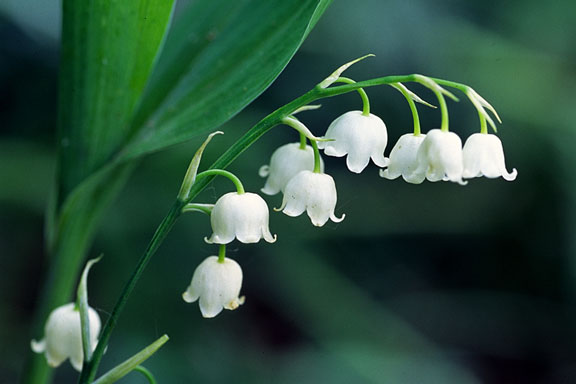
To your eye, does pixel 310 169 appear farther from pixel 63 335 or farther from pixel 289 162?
pixel 63 335

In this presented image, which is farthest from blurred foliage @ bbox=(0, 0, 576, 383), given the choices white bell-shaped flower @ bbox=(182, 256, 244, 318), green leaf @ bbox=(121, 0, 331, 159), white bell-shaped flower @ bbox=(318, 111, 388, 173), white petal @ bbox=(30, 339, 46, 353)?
white bell-shaped flower @ bbox=(318, 111, 388, 173)

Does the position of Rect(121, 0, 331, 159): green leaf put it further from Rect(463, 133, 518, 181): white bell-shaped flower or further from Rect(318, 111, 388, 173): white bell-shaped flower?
Rect(463, 133, 518, 181): white bell-shaped flower

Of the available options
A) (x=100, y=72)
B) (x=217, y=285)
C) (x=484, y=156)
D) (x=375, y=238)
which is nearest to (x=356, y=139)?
(x=484, y=156)

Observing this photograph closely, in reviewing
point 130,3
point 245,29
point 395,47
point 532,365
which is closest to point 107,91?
point 130,3

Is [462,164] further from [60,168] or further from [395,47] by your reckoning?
[395,47]

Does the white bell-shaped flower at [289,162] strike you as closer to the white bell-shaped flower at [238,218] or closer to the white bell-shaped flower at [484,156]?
the white bell-shaped flower at [238,218]
